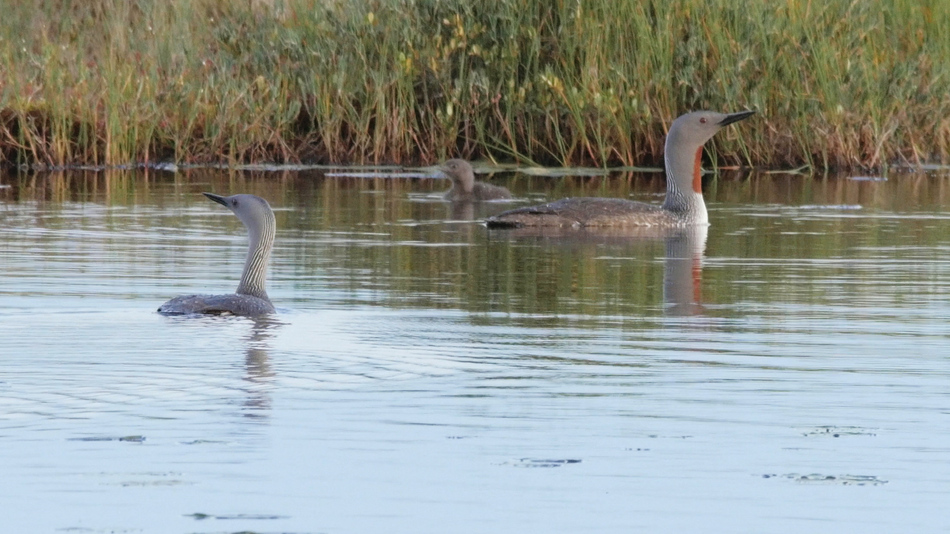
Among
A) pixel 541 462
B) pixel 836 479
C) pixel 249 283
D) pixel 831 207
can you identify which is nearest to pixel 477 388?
pixel 541 462

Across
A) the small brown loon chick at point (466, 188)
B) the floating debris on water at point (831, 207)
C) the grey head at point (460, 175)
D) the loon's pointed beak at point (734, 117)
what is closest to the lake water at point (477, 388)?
the loon's pointed beak at point (734, 117)

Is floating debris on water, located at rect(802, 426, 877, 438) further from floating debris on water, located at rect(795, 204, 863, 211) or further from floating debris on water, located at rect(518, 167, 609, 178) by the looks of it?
floating debris on water, located at rect(518, 167, 609, 178)

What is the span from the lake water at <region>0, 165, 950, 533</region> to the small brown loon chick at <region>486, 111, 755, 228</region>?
0.96m

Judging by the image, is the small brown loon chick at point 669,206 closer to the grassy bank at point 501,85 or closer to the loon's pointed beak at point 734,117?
the loon's pointed beak at point 734,117

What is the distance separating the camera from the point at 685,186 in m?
13.5

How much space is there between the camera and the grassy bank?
1806 centimetres

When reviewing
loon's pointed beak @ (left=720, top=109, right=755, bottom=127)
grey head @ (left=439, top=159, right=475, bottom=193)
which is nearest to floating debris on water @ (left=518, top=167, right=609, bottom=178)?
grey head @ (left=439, top=159, right=475, bottom=193)

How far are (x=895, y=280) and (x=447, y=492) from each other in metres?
5.38

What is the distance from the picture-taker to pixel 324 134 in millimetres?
19266

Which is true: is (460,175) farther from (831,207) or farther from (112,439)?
(112,439)

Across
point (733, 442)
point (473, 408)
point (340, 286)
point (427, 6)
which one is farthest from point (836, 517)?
point (427, 6)

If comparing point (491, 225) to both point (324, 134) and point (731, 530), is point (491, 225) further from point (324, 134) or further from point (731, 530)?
point (731, 530)

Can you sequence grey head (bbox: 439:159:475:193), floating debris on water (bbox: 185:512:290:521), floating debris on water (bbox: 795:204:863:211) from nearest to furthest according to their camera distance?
floating debris on water (bbox: 185:512:290:521), floating debris on water (bbox: 795:204:863:211), grey head (bbox: 439:159:475:193)

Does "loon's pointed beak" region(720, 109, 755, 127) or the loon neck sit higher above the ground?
"loon's pointed beak" region(720, 109, 755, 127)
